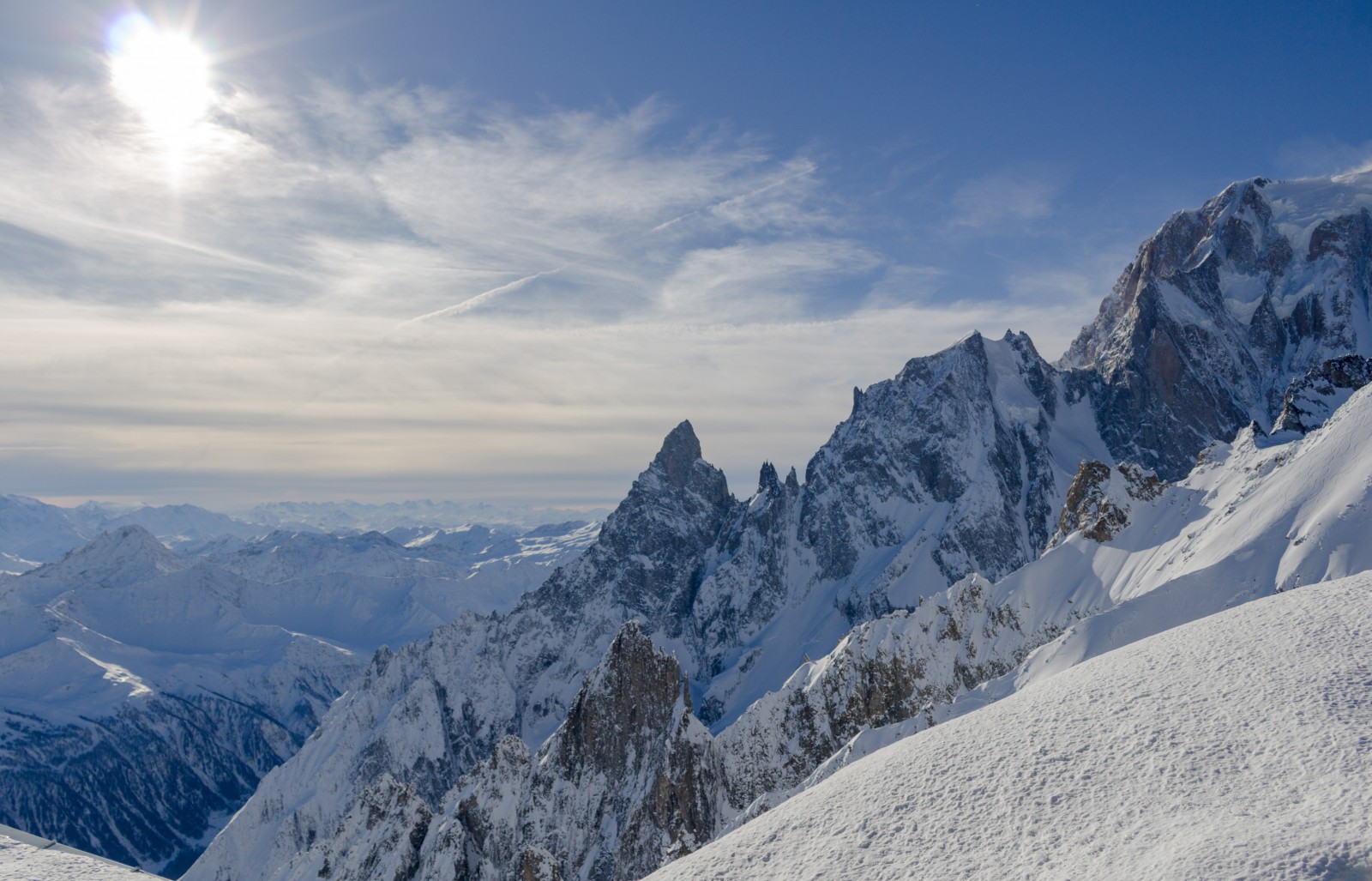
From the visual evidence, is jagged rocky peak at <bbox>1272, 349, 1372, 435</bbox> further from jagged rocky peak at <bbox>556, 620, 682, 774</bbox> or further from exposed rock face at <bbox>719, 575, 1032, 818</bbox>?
jagged rocky peak at <bbox>556, 620, 682, 774</bbox>

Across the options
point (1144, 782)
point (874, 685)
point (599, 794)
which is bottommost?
point (599, 794)

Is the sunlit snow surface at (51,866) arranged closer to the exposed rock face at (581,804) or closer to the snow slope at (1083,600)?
the snow slope at (1083,600)

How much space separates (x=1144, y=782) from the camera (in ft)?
→ 84.6

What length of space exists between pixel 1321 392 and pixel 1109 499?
4064 centimetres

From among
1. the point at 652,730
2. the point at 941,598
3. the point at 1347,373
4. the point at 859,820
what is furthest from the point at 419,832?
the point at 1347,373

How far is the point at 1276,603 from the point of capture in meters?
37.1

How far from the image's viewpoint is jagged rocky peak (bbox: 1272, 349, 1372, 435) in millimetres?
121625

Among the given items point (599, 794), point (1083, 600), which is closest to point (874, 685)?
point (1083, 600)

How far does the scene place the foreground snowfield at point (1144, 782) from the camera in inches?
856

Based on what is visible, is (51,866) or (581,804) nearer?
(51,866)

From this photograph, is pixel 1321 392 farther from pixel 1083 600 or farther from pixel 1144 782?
pixel 1144 782

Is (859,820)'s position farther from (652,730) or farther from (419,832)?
(652,730)

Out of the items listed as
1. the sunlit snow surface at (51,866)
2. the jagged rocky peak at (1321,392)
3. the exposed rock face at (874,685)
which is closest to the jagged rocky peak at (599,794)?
the exposed rock face at (874,685)

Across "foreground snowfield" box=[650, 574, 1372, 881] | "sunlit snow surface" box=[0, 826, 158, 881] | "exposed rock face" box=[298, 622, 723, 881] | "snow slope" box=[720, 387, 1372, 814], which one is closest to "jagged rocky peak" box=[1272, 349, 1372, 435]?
"snow slope" box=[720, 387, 1372, 814]
